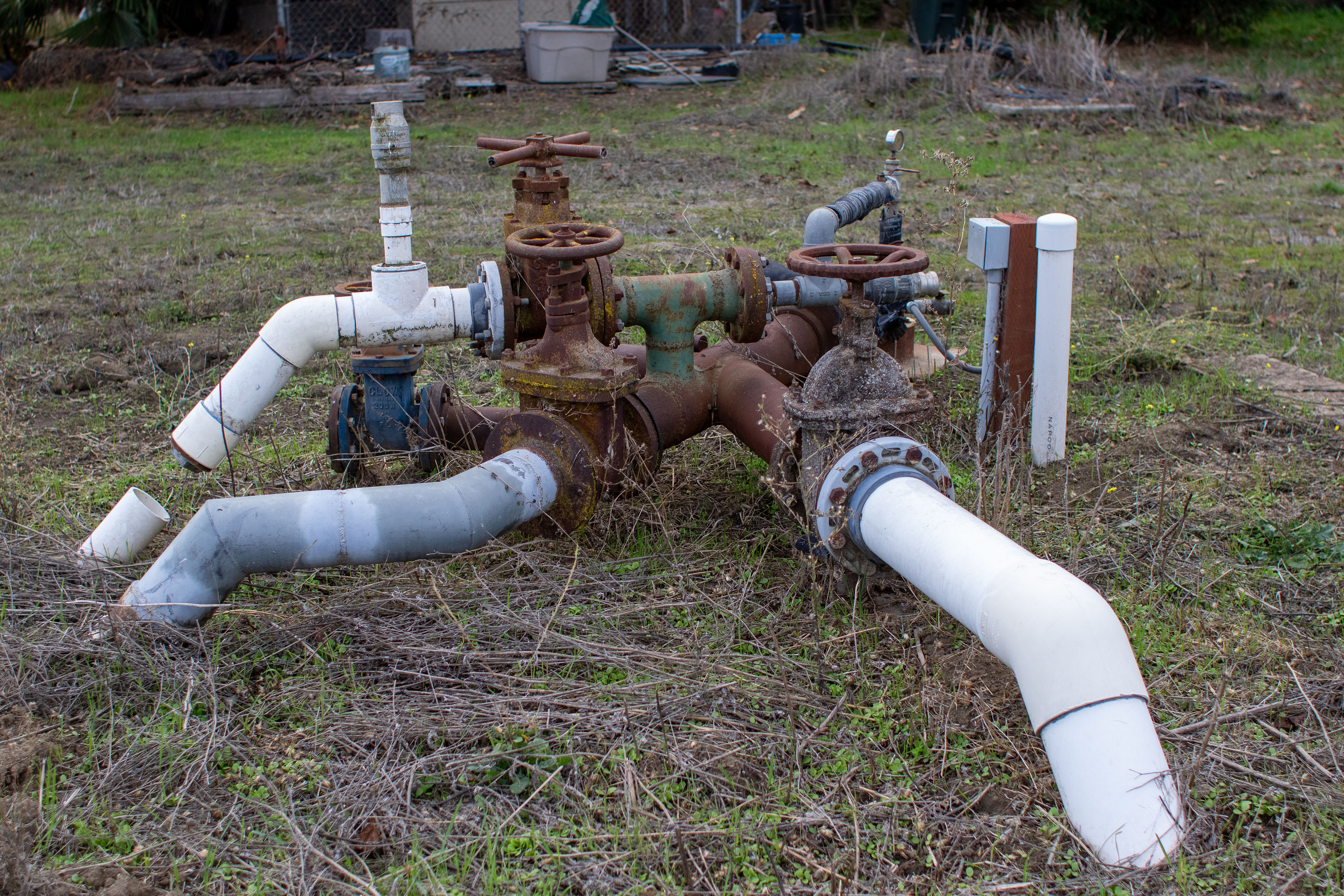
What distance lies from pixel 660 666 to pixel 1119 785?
3.19ft

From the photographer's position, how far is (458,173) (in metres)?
8.13

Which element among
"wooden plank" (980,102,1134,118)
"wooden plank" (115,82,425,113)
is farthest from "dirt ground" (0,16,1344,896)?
"wooden plank" (115,82,425,113)

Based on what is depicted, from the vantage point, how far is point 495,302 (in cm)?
287

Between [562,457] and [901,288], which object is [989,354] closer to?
[901,288]

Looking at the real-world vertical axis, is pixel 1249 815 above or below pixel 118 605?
below

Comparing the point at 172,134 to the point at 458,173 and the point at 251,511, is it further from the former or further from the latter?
the point at 251,511

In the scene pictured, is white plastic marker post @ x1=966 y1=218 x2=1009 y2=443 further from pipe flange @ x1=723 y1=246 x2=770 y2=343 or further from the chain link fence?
the chain link fence

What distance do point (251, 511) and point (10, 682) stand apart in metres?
0.58

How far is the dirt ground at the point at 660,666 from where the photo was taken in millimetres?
1809

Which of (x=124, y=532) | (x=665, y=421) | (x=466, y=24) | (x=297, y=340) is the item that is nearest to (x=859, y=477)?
(x=665, y=421)

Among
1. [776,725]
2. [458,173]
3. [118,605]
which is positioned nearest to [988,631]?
[776,725]

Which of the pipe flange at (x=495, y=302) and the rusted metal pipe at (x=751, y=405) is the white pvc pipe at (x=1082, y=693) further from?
the pipe flange at (x=495, y=302)

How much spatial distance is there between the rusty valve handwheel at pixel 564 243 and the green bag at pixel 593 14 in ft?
38.2

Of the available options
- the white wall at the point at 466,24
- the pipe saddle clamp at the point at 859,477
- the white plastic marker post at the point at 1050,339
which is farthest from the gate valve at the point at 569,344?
the white wall at the point at 466,24
